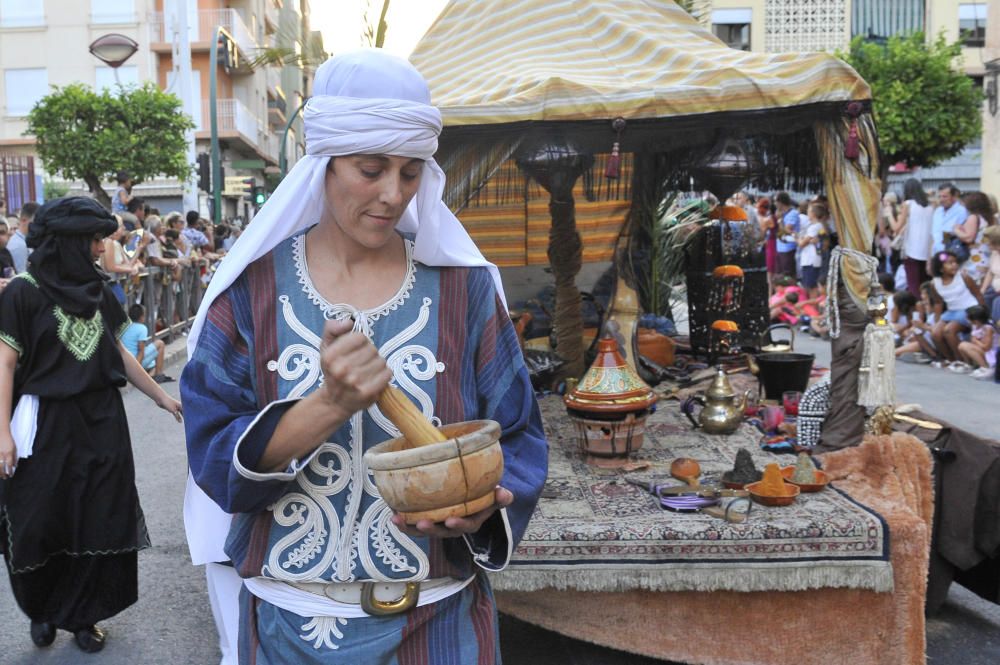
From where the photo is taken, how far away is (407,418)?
1.60 meters

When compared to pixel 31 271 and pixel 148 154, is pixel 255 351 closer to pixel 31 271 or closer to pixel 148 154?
pixel 31 271

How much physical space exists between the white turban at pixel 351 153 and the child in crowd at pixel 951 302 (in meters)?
10.1

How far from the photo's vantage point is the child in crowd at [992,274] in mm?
10500

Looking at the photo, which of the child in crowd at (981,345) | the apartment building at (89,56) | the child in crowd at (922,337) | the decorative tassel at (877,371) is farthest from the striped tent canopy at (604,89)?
the apartment building at (89,56)

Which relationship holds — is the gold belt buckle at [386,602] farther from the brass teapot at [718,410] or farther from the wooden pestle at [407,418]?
the brass teapot at [718,410]

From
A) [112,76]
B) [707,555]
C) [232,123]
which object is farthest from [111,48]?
[232,123]

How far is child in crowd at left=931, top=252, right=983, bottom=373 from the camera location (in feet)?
35.8

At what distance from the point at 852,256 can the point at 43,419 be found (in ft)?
12.2

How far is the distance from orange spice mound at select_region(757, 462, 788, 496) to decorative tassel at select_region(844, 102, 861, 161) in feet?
5.29

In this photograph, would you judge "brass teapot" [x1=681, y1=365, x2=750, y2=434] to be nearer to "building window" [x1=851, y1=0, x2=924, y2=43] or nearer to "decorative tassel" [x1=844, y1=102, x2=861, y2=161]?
"decorative tassel" [x1=844, y1=102, x2=861, y2=161]

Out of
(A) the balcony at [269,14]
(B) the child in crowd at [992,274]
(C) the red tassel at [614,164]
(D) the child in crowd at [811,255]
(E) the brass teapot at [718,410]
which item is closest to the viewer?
(C) the red tassel at [614,164]

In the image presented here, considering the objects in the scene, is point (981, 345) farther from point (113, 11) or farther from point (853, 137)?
point (113, 11)

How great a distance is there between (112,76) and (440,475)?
37.3 m

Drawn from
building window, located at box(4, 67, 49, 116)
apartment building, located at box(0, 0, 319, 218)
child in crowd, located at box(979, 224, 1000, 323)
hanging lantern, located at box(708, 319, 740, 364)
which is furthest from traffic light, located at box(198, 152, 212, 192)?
building window, located at box(4, 67, 49, 116)
